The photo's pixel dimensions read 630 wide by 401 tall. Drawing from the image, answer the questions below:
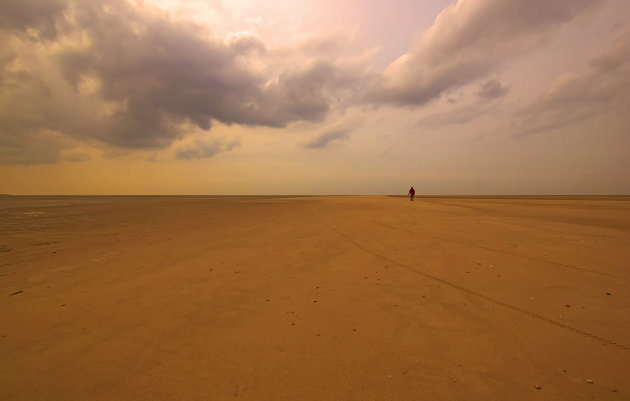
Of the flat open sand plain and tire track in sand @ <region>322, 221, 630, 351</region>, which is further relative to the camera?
tire track in sand @ <region>322, 221, 630, 351</region>

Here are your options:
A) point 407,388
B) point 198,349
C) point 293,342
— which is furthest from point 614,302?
point 198,349

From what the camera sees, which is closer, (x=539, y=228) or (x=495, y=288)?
(x=495, y=288)

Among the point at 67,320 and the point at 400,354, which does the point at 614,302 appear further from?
the point at 67,320

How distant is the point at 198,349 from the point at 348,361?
1.75 meters

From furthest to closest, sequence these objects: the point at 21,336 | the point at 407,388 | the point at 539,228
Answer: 1. the point at 539,228
2. the point at 21,336
3. the point at 407,388

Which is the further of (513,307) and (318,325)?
(513,307)

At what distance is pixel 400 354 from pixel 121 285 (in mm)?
5301

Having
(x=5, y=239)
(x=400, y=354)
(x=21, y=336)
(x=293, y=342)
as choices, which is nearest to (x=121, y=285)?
(x=21, y=336)

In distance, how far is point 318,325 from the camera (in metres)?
3.66

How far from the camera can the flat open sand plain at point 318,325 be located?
8.37 ft

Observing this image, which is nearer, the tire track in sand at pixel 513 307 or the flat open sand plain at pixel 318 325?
the flat open sand plain at pixel 318 325

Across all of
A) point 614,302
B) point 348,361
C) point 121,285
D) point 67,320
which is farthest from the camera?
point 121,285

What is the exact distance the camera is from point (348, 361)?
9.48 feet

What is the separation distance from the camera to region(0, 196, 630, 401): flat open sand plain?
8.37 feet
